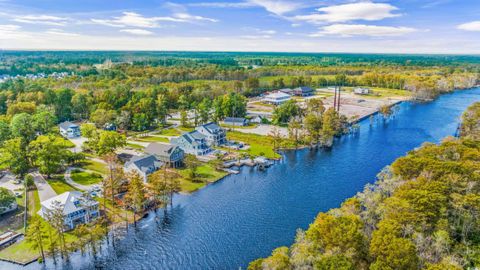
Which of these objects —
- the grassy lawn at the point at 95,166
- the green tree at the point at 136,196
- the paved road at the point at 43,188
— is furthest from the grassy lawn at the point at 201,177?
the paved road at the point at 43,188

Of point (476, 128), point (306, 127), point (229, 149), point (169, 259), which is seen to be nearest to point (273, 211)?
point (169, 259)

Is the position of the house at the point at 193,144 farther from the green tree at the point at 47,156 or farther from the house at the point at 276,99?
the house at the point at 276,99

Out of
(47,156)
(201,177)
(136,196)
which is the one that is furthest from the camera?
(201,177)

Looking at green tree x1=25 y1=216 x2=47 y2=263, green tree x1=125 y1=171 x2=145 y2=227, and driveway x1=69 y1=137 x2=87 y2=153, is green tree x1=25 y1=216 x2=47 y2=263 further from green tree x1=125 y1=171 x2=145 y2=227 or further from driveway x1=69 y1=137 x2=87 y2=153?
driveway x1=69 y1=137 x2=87 y2=153

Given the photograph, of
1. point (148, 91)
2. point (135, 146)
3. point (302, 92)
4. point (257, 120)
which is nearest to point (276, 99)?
point (302, 92)

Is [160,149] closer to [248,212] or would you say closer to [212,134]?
[212,134]

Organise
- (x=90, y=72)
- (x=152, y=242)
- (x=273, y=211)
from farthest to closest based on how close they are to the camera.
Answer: (x=90, y=72), (x=273, y=211), (x=152, y=242)

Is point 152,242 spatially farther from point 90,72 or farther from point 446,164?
point 90,72
